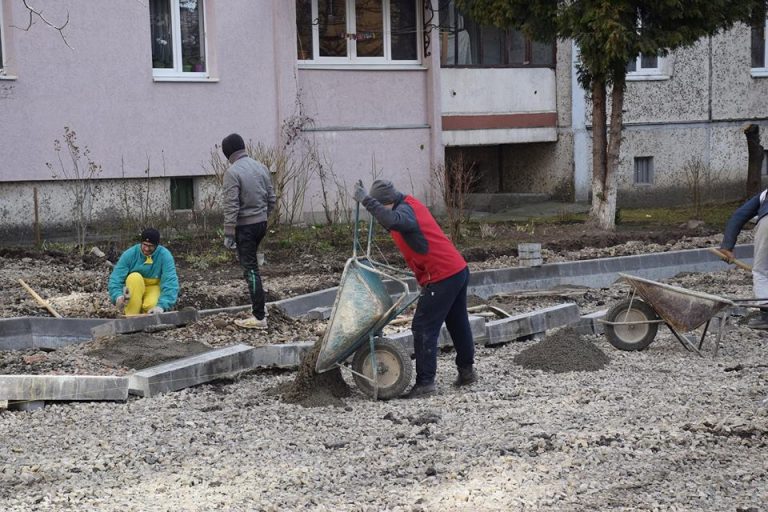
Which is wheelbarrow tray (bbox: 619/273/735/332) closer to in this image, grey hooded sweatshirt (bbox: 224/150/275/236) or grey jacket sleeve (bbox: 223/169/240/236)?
grey hooded sweatshirt (bbox: 224/150/275/236)

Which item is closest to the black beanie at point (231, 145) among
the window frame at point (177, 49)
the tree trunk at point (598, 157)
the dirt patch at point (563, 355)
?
the dirt patch at point (563, 355)

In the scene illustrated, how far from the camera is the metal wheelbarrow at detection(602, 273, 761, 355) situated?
30.9ft

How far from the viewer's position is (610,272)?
14.1 m

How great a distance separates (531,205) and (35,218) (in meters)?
10.2

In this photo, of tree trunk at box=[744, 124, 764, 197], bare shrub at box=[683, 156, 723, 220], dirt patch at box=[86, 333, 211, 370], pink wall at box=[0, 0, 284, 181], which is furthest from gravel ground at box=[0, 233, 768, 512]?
bare shrub at box=[683, 156, 723, 220]

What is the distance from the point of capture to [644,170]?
2475 centimetres

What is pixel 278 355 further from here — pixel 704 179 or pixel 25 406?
pixel 704 179

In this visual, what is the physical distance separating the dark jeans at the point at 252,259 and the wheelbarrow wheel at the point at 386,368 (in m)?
2.22

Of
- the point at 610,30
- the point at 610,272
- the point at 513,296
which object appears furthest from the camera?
the point at 610,30

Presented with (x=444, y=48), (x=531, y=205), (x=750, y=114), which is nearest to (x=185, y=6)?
(x=444, y=48)

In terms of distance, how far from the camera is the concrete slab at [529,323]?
34.1ft

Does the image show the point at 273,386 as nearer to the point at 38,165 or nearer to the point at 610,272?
the point at 610,272

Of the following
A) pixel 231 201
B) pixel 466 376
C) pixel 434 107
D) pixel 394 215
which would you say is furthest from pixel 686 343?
pixel 434 107

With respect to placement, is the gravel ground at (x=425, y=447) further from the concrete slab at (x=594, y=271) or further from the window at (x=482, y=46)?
the window at (x=482, y=46)
